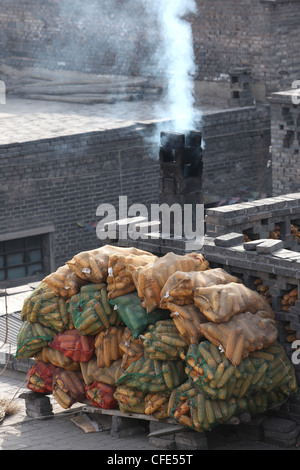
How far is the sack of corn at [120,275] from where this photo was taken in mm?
12117

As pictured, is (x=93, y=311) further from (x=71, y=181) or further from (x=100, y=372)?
(x=71, y=181)

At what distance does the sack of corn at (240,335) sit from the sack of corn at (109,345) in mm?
1177

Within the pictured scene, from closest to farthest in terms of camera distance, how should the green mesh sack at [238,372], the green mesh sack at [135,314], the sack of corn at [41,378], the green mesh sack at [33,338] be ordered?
the green mesh sack at [238,372], the green mesh sack at [135,314], the green mesh sack at [33,338], the sack of corn at [41,378]

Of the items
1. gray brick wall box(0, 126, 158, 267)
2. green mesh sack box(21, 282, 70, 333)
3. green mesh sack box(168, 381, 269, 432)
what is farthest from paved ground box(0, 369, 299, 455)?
gray brick wall box(0, 126, 158, 267)

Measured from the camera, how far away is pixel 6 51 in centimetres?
3042

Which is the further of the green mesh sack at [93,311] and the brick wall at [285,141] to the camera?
the brick wall at [285,141]

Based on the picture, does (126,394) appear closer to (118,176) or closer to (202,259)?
(202,259)

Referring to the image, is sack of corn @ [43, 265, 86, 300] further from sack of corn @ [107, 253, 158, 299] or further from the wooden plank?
the wooden plank

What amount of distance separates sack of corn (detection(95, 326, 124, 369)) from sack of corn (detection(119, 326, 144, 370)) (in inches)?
5.0

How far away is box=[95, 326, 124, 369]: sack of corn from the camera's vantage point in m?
12.3

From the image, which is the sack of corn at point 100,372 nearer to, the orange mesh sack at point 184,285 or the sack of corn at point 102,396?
the sack of corn at point 102,396

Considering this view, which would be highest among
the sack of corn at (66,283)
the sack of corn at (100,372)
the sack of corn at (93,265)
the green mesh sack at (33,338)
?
the sack of corn at (93,265)

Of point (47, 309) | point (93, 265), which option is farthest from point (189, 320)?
point (47, 309)

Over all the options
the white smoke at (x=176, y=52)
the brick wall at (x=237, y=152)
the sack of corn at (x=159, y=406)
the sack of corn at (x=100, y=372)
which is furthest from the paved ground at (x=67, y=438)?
the white smoke at (x=176, y=52)
